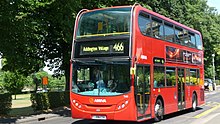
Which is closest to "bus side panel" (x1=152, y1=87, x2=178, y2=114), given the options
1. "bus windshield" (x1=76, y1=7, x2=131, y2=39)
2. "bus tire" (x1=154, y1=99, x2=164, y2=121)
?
"bus tire" (x1=154, y1=99, x2=164, y2=121)

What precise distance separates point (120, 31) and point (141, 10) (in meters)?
1.31

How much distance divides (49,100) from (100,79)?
25.5ft

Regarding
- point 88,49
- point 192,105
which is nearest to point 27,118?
point 88,49

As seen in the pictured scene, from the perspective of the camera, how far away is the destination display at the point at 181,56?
48.3 feet

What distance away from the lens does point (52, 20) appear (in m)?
18.2

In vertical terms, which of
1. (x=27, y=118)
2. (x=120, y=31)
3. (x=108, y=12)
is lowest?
(x=27, y=118)

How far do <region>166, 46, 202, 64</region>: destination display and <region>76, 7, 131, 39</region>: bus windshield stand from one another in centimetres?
332

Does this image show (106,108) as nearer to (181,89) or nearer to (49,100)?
(181,89)

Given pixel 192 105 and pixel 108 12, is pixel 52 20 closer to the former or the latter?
pixel 108 12

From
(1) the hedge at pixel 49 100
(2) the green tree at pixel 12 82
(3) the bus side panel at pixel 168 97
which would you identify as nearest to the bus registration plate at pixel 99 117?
(3) the bus side panel at pixel 168 97

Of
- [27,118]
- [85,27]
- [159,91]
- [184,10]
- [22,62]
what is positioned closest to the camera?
[85,27]

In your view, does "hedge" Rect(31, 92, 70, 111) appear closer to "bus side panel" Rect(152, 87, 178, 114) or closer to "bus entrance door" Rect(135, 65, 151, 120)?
"bus side panel" Rect(152, 87, 178, 114)

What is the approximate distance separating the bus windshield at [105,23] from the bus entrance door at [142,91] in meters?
1.58

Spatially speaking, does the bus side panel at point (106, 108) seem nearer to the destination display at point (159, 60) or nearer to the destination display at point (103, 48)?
the destination display at point (103, 48)
